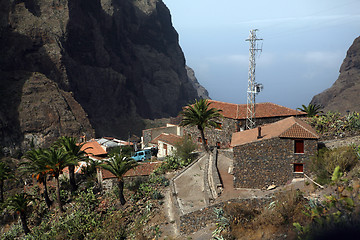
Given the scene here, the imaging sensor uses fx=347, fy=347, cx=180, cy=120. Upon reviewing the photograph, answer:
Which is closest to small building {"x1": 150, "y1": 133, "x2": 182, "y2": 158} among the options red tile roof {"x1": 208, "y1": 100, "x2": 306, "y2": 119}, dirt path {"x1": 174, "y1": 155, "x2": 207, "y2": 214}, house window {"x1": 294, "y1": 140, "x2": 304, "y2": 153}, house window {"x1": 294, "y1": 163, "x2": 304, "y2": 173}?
red tile roof {"x1": 208, "y1": 100, "x2": 306, "y2": 119}

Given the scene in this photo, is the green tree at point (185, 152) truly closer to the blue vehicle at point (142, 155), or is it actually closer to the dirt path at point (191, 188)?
the dirt path at point (191, 188)

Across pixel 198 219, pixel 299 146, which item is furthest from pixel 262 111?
pixel 198 219

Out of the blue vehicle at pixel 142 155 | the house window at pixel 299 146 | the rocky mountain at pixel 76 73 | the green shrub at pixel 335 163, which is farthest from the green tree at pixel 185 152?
the rocky mountain at pixel 76 73

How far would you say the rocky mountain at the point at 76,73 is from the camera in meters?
96.9

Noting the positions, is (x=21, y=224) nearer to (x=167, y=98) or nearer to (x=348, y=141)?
(x=348, y=141)

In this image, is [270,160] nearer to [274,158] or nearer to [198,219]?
[274,158]

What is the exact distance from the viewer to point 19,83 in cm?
10125

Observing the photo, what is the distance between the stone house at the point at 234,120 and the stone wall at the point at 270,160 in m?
16.3

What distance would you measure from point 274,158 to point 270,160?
0.35 metres

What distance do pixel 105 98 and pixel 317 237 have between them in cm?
14025

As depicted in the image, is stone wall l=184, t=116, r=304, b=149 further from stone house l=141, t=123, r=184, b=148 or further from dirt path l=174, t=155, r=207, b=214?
stone house l=141, t=123, r=184, b=148

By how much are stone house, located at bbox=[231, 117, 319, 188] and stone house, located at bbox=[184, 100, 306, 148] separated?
16229mm

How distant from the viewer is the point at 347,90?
11088 cm

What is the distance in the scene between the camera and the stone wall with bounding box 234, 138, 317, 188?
88.1 ft
